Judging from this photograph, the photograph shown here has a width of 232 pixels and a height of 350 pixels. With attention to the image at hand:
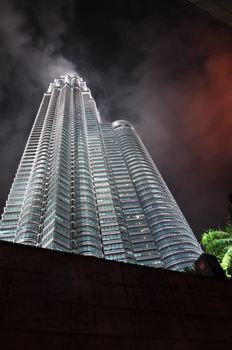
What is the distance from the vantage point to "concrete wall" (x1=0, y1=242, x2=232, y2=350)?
6605mm

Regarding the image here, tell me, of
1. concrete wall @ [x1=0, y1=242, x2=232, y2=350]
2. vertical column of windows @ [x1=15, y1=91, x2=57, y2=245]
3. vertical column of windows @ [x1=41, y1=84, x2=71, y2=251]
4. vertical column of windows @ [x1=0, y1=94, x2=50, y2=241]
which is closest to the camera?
concrete wall @ [x1=0, y1=242, x2=232, y2=350]

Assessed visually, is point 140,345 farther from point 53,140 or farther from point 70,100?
point 70,100

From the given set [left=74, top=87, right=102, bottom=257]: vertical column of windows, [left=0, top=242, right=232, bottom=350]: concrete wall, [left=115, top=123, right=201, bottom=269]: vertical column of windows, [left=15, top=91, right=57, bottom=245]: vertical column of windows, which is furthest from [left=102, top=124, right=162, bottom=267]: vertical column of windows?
[left=0, top=242, right=232, bottom=350]: concrete wall

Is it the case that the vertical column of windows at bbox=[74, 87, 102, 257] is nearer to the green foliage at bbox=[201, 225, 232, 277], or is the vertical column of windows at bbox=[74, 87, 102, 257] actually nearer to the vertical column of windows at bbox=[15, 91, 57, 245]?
the vertical column of windows at bbox=[15, 91, 57, 245]

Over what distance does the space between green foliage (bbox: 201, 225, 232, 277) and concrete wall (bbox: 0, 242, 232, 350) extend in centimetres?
492

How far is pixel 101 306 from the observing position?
7.58m

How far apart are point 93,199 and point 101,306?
108 meters

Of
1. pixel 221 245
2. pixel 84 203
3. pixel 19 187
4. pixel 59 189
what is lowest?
pixel 221 245

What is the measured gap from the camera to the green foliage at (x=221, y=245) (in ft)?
45.8

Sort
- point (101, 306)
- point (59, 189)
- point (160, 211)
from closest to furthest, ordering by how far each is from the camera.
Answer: point (101, 306) → point (59, 189) → point (160, 211)

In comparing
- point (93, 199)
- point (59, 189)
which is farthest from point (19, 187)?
point (93, 199)

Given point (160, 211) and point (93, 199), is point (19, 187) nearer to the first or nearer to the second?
point (93, 199)

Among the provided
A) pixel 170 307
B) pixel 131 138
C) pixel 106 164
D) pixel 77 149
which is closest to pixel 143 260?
pixel 106 164

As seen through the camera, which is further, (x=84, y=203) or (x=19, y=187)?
(x=19, y=187)
